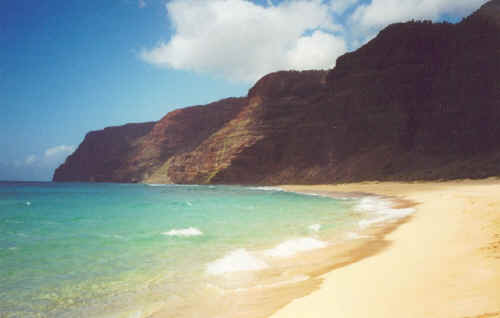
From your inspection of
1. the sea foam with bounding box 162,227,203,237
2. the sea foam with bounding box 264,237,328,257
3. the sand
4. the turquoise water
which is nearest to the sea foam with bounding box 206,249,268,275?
the turquoise water

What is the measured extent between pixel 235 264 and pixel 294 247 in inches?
91.5

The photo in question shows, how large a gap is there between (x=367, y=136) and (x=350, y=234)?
5536 cm

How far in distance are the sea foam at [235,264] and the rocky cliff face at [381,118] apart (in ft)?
131

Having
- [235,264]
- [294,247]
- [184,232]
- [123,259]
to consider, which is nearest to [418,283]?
[235,264]

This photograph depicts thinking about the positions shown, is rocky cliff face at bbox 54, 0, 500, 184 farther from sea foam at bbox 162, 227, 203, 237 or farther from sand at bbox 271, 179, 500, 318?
sea foam at bbox 162, 227, 203, 237

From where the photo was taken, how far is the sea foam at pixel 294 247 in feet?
27.4

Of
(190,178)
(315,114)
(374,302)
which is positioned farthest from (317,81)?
(374,302)

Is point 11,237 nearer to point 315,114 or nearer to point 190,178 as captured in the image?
point 315,114

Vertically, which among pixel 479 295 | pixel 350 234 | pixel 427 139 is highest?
pixel 427 139

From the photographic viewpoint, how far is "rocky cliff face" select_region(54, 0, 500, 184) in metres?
48.7

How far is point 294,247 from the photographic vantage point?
8.91m

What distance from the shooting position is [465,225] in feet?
29.8

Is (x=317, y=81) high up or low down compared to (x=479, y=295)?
up

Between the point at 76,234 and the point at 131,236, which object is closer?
the point at 131,236
